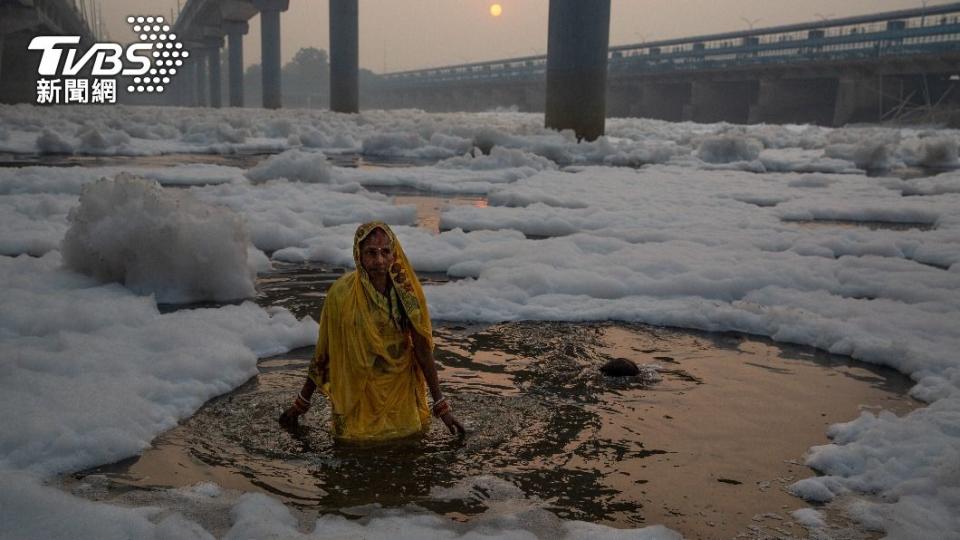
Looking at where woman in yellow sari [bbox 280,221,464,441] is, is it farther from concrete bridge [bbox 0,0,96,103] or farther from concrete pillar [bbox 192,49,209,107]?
concrete pillar [bbox 192,49,209,107]

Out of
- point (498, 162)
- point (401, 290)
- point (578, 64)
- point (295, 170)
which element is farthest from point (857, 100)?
point (401, 290)

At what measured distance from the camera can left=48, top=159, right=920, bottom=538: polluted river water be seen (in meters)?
3.13

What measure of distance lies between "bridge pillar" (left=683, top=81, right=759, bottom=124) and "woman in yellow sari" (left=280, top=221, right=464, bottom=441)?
4322 cm

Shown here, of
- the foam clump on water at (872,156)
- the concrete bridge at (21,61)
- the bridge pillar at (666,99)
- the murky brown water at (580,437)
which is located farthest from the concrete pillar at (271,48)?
the murky brown water at (580,437)

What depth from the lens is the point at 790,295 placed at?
6137mm

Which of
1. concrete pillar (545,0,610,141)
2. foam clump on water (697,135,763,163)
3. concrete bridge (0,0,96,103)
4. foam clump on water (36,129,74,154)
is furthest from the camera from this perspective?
concrete bridge (0,0,96,103)

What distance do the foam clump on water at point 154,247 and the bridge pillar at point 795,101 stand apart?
37.1 meters

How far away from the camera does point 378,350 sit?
3594mm

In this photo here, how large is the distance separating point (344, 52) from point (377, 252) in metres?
35.7

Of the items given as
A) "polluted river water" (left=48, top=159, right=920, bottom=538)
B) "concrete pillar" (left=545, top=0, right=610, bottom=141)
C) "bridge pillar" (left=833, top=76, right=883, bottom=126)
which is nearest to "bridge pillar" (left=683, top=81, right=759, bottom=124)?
"bridge pillar" (left=833, top=76, right=883, bottom=126)

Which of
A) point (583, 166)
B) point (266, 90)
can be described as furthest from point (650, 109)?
point (583, 166)

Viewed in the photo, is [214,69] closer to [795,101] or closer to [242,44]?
[242,44]

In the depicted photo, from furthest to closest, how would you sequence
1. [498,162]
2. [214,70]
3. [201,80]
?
[201,80] < [214,70] < [498,162]

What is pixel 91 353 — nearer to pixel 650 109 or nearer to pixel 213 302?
pixel 213 302
